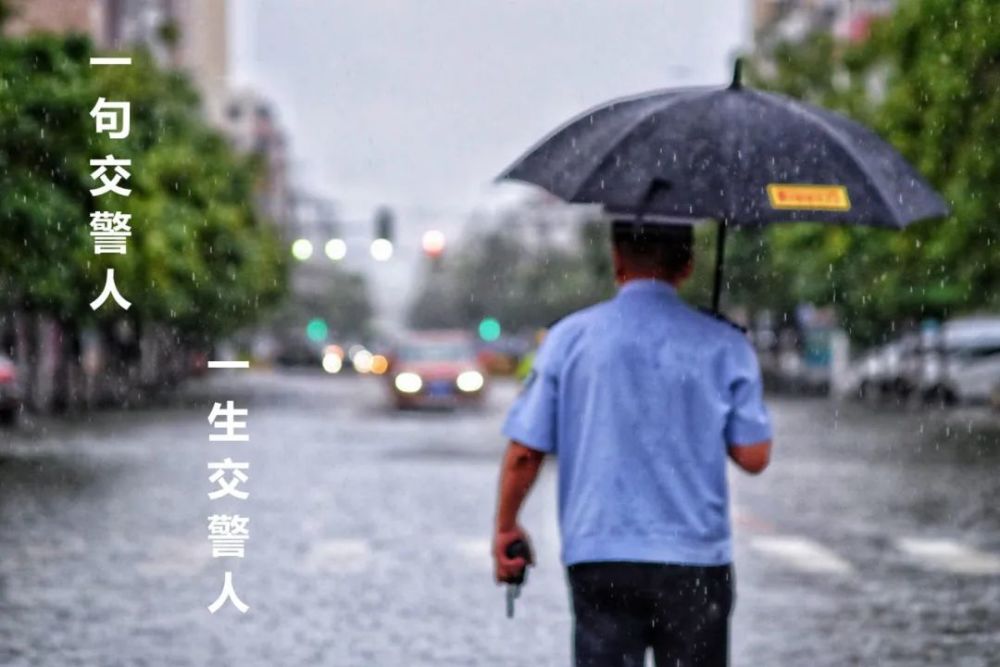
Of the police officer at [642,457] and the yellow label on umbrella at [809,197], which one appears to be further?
the yellow label on umbrella at [809,197]

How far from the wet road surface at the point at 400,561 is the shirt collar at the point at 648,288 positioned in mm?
4800

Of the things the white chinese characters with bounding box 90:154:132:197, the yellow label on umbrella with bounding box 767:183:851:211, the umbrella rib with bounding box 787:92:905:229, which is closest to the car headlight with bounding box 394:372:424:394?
the white chinese characters with bounding box 90:154:132:197

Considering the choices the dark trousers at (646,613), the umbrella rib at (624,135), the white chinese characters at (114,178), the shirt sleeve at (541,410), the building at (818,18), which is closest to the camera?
the dark trousers at (646,613)

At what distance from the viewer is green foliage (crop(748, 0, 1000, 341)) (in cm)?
3194

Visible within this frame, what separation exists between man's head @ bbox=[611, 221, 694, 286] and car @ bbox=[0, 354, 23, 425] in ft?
96.8

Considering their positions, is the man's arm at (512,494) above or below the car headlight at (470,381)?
above

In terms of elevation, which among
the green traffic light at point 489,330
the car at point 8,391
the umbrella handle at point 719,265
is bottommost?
the green traffic light at point 489,330

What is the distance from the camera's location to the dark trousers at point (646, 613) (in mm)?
4922

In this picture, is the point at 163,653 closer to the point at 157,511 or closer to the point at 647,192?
the point at 647,192

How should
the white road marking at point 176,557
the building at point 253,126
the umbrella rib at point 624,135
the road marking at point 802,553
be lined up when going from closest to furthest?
1. the umbrella rib at point 624,135
2. the white road marking at point 176,557
3. the road marking at point 802,553
4. the building at point 253,126

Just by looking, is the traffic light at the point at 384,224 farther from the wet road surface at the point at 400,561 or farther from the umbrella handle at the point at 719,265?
the umbrella handle at the point at 719,265

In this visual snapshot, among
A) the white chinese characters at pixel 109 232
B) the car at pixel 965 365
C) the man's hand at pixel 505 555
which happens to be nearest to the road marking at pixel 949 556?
the white chinese characters at pixel 109 232

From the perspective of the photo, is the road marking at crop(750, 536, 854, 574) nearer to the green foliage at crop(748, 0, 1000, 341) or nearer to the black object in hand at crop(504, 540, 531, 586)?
the black object in hand at crop(504, 540, 531, 586)

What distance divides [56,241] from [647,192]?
2499cm
